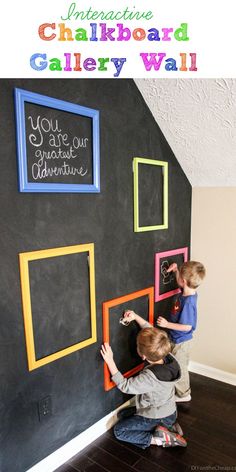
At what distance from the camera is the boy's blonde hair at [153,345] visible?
1760mm

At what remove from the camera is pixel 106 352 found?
178 centimetres

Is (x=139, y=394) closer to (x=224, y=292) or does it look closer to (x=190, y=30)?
(x=224, y=292)

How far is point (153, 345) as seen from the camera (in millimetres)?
1763

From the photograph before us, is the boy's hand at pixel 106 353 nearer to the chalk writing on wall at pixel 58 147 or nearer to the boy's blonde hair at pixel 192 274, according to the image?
the boy's blonde hair at pixel 192 274

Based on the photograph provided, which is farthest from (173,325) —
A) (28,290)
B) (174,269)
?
(28,290)

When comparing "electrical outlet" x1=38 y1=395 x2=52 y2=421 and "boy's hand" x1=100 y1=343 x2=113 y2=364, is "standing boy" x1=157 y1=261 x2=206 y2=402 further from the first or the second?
"electrical outlet" x1=38 y1=395 x2=52 y2=421

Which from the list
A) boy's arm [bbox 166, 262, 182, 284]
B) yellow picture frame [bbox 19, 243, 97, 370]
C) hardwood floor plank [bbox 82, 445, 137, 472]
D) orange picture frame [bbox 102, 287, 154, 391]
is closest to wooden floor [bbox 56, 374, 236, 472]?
hardwood floor plank [bbox 82, 445, 137, 472]

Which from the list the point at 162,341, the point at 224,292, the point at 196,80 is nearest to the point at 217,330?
the point at 224,292

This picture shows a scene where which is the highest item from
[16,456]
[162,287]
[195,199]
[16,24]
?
[16,24]

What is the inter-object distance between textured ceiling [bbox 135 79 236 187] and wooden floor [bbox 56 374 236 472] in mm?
1557

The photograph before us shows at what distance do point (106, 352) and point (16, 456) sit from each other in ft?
2.07

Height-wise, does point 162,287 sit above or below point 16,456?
above

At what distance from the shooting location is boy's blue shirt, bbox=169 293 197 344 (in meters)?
2.10

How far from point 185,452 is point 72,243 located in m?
1.28
